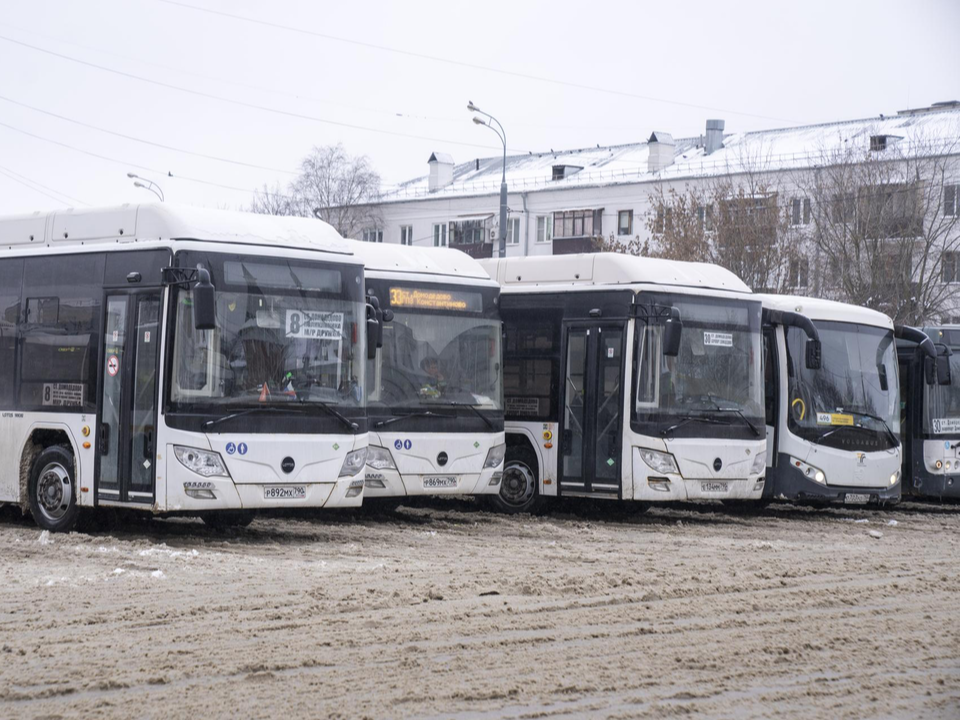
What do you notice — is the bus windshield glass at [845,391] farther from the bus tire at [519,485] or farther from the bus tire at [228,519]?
the bus tire at [228,519]

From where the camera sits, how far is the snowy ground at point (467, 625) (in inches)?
289

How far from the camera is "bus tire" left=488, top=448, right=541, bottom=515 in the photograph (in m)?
18.9

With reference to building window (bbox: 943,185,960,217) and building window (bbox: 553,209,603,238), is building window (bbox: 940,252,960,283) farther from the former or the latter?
building window (bbox: 553,209,603,238)

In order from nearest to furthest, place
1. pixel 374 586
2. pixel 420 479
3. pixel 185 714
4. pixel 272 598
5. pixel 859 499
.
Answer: pixel 185 714 → pixel 272 598 → pixel 374 586 → pixel 420 479 → pixel 859 499

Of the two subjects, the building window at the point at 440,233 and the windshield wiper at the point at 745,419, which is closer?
the windshield wiper at the point at 745,419

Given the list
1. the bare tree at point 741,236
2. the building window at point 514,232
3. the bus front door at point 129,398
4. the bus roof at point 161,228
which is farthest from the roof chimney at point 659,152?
the bus front door at point 129,398

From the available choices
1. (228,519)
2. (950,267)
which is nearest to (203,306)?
(228,519)

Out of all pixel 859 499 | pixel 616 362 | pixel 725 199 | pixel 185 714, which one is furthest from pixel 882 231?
pixel 185 714

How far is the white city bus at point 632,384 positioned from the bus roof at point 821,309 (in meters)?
1.57

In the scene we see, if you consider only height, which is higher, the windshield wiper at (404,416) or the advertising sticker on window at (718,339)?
the advertising sticker on window at (718,339)

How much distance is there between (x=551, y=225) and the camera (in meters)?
69.8

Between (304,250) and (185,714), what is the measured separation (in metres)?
8.19

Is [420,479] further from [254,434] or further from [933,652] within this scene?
[933,652]

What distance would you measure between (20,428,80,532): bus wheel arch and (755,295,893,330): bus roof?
9.81 meters
